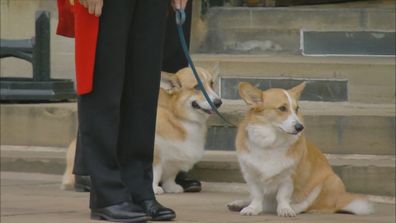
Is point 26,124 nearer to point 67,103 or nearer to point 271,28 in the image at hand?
point 67,103

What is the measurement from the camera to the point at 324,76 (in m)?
8.10

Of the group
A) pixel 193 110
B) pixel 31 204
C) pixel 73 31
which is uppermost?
pixel 73 31

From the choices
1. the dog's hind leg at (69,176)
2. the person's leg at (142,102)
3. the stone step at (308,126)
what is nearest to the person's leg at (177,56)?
the stone step at (308,126)

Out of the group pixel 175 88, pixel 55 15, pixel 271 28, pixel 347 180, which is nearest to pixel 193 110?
pixel 175 88

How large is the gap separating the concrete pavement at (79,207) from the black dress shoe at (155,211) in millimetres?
163

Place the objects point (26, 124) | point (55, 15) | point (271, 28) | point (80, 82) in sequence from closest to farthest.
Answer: point (80, 82) → point (26, 124) → point (271, 28) → point (55, 15)

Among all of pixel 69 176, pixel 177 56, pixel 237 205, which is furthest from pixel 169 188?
pixel 237 205

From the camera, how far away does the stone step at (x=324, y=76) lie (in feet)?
26.3

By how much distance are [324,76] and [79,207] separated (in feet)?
8.93

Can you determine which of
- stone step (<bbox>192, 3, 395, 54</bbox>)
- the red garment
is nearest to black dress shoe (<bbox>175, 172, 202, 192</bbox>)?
stone step (<bbox>192, 3, 395, 54</bbox>)

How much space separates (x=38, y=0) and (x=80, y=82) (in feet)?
17.2

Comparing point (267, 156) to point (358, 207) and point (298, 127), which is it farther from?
point (358, 207)

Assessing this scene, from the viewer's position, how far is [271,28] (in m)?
9.03

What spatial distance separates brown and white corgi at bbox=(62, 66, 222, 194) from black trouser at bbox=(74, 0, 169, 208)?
154 centimetres
